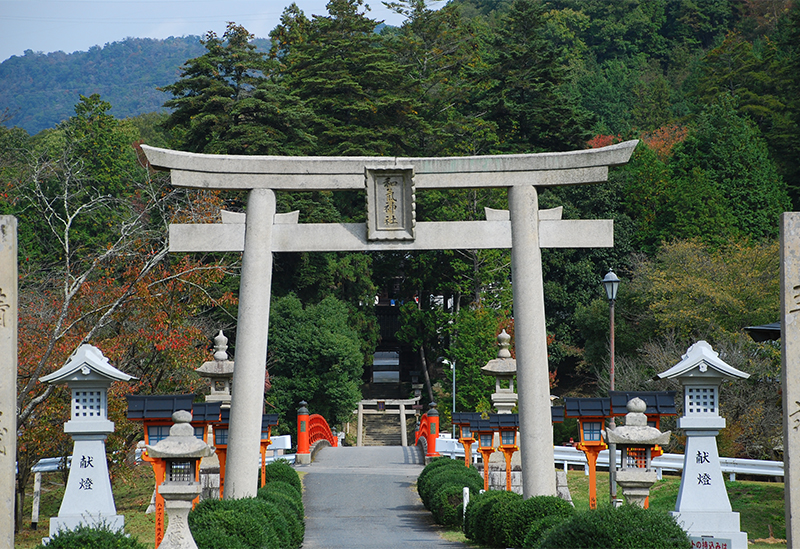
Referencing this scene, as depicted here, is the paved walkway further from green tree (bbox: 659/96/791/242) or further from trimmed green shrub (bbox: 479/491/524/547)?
green tree (bbox: 659/96/791/242)

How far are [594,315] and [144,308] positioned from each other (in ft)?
68.5

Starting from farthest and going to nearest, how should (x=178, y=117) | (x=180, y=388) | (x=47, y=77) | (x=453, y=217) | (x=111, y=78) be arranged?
(x=111, y=78) < (x=47, y=77) < (x=453, y=217) < (x=178, y=117) < (x=180, y=388)

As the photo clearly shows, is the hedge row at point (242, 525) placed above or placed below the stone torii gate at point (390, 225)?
below

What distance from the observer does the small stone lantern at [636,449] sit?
366 inches

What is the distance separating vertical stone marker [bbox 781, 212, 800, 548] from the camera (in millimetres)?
7016

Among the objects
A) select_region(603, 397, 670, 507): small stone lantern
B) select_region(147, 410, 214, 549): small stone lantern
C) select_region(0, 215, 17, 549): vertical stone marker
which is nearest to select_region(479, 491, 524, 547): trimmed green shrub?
select_region(603, 397, 670, 507): small stone lantern

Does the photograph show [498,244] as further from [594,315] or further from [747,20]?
[747,20]

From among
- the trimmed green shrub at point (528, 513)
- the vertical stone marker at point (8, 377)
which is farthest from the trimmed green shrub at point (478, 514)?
the vertical stone marker at point (8, 377)

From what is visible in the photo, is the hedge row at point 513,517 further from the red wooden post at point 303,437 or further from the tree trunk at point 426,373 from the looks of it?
the tree trunk at point 426,373

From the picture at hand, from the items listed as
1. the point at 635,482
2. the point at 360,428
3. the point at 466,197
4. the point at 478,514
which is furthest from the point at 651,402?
the point at 360,428

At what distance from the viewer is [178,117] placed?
32.6 meters

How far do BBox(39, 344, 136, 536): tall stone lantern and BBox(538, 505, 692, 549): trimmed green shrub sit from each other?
5028mm

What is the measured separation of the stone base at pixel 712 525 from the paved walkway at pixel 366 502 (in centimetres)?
571

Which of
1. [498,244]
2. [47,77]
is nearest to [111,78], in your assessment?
[47,77]
